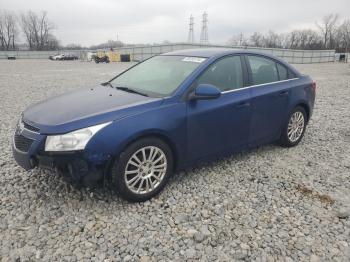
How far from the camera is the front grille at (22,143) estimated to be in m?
3.03

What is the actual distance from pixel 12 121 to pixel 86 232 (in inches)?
189

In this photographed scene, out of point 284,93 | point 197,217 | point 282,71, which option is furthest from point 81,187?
point 282,71

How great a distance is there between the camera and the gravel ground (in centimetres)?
264

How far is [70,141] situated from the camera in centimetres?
286

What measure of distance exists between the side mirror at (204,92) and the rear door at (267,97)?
0.86m

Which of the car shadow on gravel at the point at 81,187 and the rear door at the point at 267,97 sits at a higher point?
the rear door at the point at 267,97

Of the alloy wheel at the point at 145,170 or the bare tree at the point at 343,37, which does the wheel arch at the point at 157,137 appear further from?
the bare tree at the point at 343,37

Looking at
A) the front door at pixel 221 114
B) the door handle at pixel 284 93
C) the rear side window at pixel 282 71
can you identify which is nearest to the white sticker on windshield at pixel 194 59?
the front door at pixel 221 114

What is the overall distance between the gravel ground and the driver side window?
113 centimetres

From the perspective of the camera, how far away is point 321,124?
21.7 ft

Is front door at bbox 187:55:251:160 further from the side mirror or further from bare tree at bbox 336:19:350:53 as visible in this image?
bare tree at bbox 336:19:350:53

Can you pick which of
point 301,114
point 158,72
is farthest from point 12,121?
point 301,114

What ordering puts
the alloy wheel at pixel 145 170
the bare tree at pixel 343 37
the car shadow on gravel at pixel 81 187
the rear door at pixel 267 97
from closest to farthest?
the alloy wheel at pixel 145 170
the car shadow on gravel at pixel 81 187
the rear door at pixel 267 97
the bare tree at pixel 343 37

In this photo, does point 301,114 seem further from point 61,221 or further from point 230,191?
point 61,221
